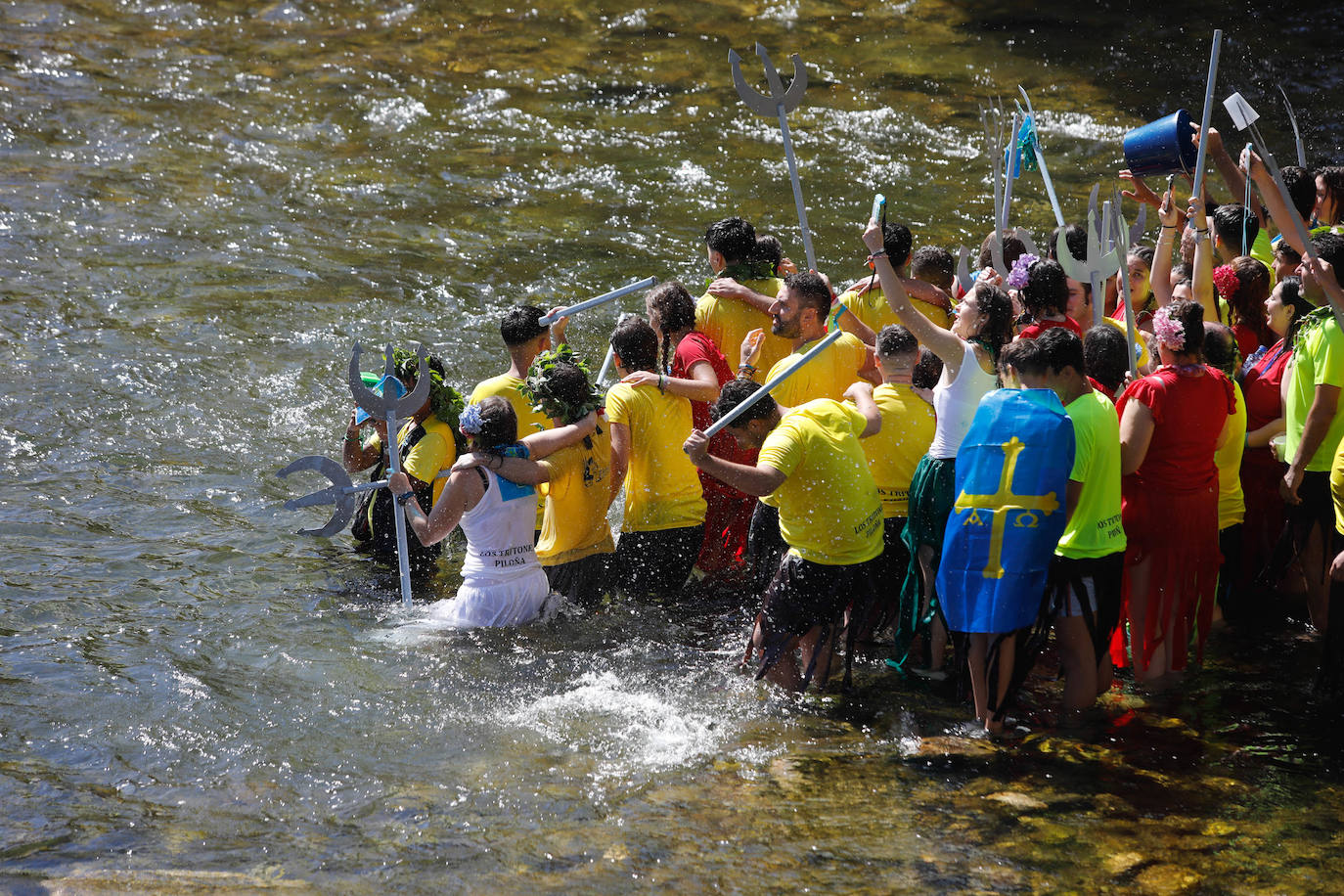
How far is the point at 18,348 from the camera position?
9.34 meters

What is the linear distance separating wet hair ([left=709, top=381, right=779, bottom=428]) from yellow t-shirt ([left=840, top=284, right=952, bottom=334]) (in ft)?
4.96

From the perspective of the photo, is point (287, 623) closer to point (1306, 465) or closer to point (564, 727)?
point (564, 727)

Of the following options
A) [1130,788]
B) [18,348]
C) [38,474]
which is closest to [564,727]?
[1130,788]

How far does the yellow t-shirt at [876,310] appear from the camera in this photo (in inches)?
252

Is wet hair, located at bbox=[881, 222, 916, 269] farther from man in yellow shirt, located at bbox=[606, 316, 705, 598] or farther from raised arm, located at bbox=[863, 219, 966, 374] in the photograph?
man in yellow shirt, located at bbox=[606, 316, 705, 598]

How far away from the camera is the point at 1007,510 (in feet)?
15.4

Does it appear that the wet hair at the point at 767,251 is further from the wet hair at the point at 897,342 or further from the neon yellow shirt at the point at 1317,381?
the neon yellow shirt at the point at 1317,381

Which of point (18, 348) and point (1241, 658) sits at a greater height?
point (18, 348)

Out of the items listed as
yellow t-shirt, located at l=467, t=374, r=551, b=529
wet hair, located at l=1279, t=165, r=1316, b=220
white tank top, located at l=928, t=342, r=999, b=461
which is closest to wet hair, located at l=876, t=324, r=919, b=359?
white tank top, located at l=928, t=342, r=999, b=461

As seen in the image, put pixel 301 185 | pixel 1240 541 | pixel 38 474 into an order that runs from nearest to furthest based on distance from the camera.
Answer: pixel 1240 541 < pixel 38 474 < pixel 301 185

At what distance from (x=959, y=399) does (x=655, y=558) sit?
1.73 meters

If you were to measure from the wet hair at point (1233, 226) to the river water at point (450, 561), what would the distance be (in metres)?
2.13

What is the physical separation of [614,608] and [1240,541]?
9.97ft

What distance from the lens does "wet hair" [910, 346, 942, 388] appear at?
18.8 ft
